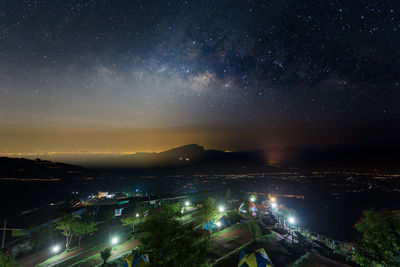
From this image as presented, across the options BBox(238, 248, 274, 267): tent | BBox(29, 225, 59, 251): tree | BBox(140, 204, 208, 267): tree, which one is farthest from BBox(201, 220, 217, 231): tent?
BBox(29, 225, 59, 251): tree

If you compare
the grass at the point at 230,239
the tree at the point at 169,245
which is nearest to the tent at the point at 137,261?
the tree at the point at 169,245

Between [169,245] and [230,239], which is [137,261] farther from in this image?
[230,239]

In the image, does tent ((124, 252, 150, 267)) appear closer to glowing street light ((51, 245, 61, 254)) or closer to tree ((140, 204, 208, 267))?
tree ((140, 204, 208, 267))

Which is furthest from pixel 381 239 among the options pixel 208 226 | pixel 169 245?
pixel 208 226

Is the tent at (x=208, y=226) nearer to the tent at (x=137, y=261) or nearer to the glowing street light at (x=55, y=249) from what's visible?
the tent at (x=137, y=261)

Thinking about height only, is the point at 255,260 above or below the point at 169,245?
below

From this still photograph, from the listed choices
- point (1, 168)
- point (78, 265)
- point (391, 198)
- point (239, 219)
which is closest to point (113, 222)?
point (78, 265)

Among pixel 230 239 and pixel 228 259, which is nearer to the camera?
pixel 228 259
